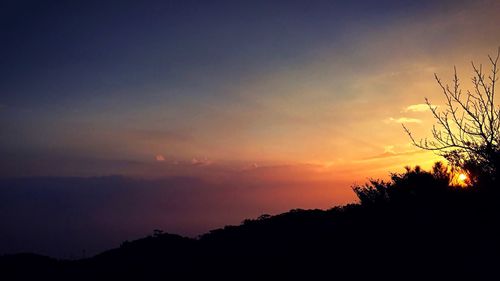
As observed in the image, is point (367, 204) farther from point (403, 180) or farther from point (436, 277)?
point (436, 277)

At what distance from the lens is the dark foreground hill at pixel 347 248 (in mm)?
9164

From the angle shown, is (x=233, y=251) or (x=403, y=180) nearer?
(x=233, y=251)

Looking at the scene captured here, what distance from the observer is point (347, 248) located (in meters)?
10.9

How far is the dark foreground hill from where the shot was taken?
9164 mm

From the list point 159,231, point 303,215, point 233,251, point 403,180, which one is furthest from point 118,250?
point 403,180

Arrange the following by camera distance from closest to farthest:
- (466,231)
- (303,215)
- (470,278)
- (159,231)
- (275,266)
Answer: (470,278) → (466,231) → (275,266) → (303,215) → (159,231)

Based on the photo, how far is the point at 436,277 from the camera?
8.38 metres

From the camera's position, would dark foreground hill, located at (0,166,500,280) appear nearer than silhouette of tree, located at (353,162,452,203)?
Yes

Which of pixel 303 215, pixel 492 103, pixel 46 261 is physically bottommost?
pixel 46 261

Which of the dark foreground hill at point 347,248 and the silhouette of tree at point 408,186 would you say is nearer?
the dark foreground hill at point 347,248

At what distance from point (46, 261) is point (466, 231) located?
735 inches

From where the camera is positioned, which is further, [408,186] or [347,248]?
[408,186]

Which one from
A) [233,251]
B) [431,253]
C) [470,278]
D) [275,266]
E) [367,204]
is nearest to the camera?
[470,278]

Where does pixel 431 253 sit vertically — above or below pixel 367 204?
below
